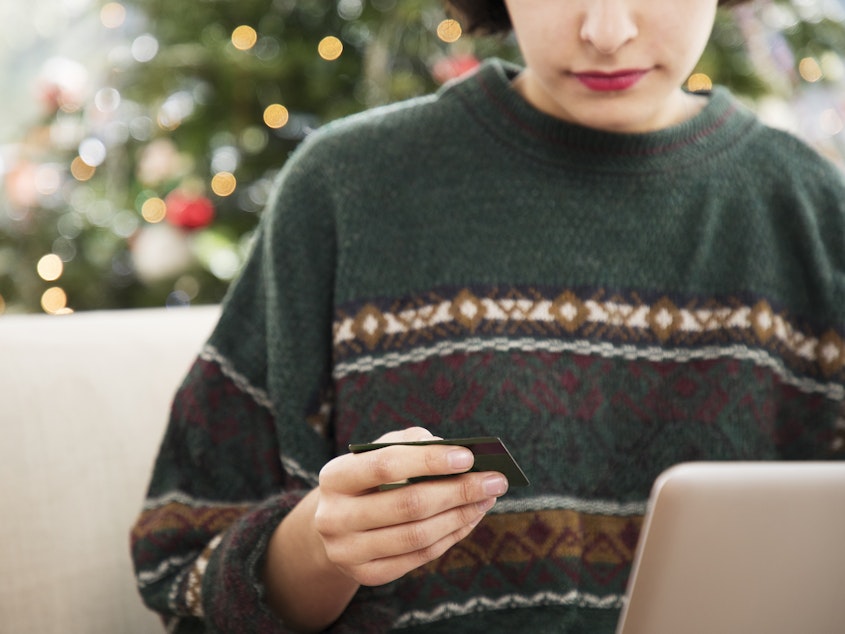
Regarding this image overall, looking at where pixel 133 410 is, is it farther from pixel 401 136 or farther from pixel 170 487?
pixel 401 136

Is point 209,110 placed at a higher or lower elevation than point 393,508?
higher

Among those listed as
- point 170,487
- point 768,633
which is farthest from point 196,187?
point 768,633

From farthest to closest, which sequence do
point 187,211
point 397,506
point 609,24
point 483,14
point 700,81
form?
point 187,211, point 700,81, point 483,14, point 609,24, point 397,506

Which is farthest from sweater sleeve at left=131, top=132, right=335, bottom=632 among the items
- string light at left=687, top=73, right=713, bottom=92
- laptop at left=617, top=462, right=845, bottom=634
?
string light at left=687, top=73, right=713, bottom=92

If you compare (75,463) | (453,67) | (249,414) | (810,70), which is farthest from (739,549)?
(810,70)

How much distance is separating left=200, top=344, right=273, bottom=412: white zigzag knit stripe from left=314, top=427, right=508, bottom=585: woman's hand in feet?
0.82

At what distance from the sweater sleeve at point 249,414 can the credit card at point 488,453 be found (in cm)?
29

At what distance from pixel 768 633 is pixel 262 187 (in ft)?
6.31

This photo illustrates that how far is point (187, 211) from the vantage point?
2186mm

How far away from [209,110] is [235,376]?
1495mm

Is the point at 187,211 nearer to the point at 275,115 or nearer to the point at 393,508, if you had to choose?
the point at 275,115

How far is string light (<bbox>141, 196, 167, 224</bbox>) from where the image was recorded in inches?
91.0

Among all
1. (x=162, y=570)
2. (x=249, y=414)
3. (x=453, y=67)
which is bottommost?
(x=162, y=570)

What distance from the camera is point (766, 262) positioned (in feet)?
3.19
